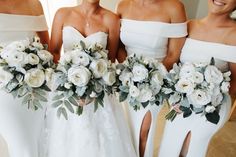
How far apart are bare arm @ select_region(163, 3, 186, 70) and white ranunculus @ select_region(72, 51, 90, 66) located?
0.48 m

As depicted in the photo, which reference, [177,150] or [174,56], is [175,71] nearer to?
[174,56]

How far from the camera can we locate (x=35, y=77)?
1.04 m

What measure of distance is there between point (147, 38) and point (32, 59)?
0.58 meters

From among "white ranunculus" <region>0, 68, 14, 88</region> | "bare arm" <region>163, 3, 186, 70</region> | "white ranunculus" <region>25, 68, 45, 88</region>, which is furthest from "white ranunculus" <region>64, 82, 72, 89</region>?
"bare arm" <region>163, 3, 186, 70</region>

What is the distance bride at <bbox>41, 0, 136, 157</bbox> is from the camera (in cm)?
125

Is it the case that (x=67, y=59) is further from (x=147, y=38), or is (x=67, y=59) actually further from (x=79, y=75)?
(x=147, y=38)

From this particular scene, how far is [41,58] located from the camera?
108 centimetres

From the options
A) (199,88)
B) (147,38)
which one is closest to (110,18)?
(147,38)

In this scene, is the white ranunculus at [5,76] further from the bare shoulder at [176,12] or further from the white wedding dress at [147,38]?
the bare shoulder at [176,12]

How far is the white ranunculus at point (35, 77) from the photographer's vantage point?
102 cm

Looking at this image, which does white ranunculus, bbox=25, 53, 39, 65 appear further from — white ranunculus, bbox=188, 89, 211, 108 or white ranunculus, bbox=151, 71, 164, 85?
white ranunculus, bbox=188, 89, 211, 108

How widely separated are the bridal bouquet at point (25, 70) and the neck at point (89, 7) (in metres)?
0.31

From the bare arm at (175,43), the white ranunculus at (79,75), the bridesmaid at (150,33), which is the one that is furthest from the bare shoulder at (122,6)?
the white ranunculus at (79,75)

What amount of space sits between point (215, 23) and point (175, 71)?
1.02 ft
